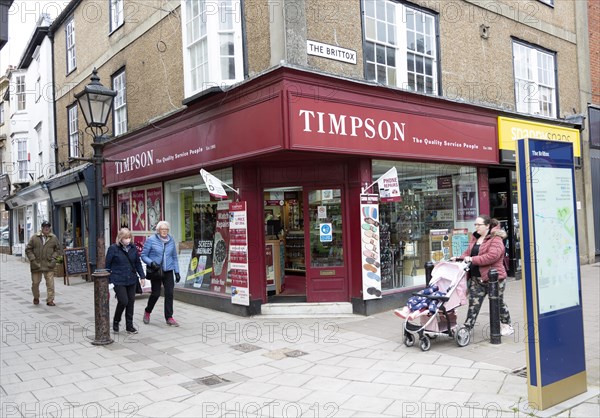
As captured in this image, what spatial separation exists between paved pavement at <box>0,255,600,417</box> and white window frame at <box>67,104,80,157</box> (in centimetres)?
940

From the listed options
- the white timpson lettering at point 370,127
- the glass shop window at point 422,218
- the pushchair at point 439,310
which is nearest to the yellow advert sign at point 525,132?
the glass shop window at point 422,218

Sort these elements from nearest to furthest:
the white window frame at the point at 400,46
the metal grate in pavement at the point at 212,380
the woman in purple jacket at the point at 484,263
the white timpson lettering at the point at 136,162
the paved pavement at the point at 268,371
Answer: the paved pavement at the point at 268,371
the metal grate in pavement at the point at 212,380
the woman in purple jacket at the point at 484,263
the white window frame at the point at 400,46
the white timpson lettering at the point at 136,162

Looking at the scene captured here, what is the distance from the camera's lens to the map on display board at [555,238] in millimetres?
4328

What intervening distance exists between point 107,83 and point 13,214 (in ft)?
52.9

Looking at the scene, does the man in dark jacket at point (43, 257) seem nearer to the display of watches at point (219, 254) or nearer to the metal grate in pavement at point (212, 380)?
the display of watches at point (219, 254)

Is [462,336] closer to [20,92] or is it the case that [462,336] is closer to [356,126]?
[356,126]

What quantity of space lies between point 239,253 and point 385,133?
3.34 metres

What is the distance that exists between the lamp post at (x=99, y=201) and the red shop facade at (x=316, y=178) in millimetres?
1962

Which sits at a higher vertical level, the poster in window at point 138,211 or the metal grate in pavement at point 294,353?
the poster in window at point 138,211

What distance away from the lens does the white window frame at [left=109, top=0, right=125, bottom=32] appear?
13109mm

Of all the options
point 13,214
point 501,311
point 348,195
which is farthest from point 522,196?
point 13,214

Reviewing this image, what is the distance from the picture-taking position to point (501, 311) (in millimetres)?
6883

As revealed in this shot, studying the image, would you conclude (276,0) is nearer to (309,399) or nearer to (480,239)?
(480,239)

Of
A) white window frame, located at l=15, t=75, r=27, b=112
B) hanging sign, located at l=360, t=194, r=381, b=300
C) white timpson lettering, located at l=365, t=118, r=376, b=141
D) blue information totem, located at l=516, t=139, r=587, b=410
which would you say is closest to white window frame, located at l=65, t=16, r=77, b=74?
white window frame, located at l=15, t=75, r=27, b=112
